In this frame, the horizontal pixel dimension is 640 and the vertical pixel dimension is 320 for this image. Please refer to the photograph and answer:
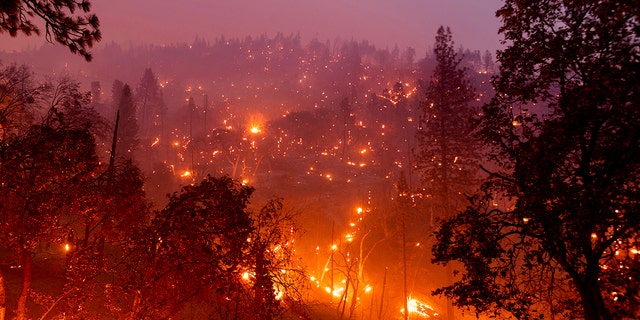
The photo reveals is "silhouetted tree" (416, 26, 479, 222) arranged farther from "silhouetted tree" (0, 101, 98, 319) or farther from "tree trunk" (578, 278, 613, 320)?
"silhouetted tree" (0, 101, 98, 319)

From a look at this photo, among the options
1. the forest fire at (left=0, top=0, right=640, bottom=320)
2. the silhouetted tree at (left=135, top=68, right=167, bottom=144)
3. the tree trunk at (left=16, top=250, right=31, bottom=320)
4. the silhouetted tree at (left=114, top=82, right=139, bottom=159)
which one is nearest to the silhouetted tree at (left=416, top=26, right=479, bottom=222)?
the forest fire at (left=0, top=0, right=640, bottom=320)

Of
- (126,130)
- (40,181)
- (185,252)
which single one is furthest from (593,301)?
(126,130)

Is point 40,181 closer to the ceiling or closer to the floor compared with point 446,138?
closer to the floor

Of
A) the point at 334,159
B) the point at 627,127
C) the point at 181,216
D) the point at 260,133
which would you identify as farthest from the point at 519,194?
the point at 260,133

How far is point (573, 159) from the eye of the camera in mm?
8047

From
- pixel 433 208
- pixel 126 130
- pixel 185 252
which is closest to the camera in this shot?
pixel 185 252

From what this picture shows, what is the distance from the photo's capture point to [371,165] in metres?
66.8

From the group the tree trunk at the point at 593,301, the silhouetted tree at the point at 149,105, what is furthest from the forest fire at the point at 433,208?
the silhouetted tree at the point at 149,105

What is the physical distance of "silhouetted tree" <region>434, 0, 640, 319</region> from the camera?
6.92 m

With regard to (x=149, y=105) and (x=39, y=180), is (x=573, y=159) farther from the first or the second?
(x=149, y=105)

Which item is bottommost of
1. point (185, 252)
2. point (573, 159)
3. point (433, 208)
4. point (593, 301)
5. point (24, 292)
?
point (24, 292)

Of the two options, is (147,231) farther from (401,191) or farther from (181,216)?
(401,191)

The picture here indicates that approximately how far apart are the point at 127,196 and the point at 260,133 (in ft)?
181

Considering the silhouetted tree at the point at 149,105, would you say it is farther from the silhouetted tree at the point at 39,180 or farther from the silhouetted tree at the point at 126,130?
the silhouetted tree at the point at 39,180
